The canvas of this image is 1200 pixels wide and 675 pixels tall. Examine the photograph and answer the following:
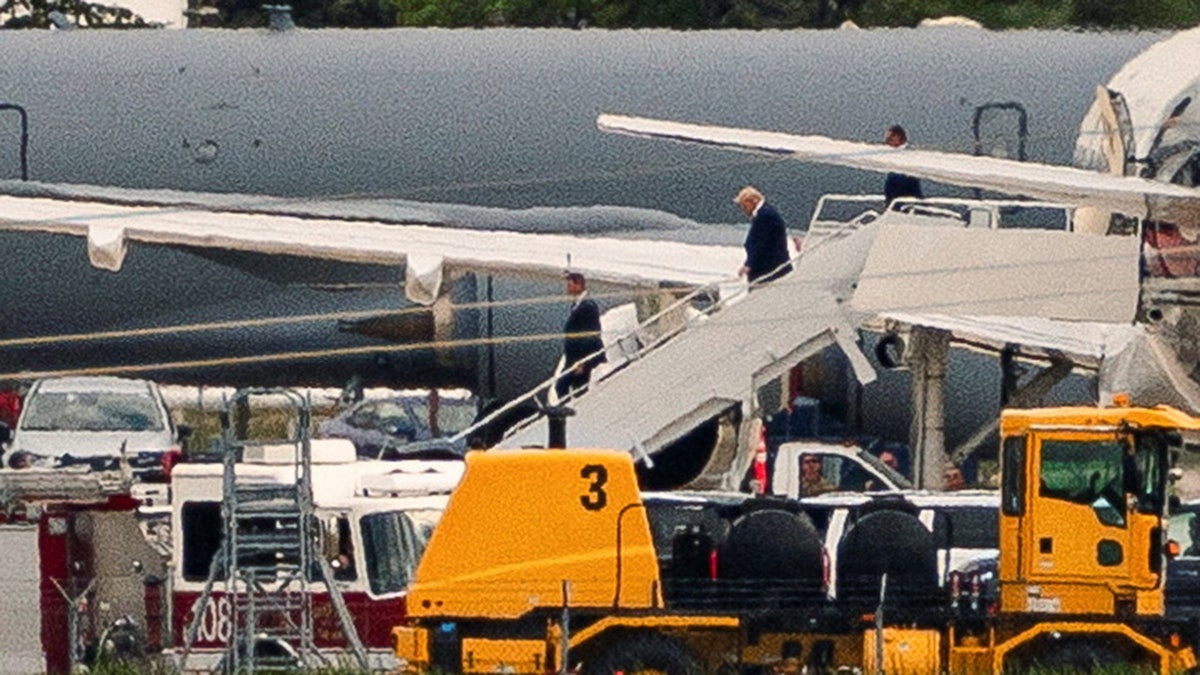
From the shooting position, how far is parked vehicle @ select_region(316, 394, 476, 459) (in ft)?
136

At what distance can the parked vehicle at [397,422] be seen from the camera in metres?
41.4

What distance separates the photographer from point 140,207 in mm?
34000

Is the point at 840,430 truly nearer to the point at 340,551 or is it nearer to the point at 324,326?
the point at 324,326

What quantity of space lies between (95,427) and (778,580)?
1737 centimetres

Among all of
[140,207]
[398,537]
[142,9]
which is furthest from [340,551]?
[142,9]

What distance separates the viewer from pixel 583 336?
1133 inches

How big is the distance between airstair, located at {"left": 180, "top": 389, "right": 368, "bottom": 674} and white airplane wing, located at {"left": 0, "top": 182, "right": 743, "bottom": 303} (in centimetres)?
587

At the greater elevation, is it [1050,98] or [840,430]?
[1050,98]

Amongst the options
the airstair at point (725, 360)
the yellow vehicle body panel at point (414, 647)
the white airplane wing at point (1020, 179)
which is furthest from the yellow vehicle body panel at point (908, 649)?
the airstair at point (725, 360)

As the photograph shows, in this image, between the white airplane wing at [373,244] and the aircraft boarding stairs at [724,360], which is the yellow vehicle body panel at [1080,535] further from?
the white airplane wing at [373,244]

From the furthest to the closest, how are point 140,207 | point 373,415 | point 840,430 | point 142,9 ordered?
1. point 142,9
2. point 373,415
3. point 840,430
4. point 140,207

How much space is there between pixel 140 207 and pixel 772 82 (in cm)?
665

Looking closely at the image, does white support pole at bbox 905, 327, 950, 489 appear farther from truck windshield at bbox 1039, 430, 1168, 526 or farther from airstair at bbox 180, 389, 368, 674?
truck windshield at bbox 1039, 430, 1168, 526

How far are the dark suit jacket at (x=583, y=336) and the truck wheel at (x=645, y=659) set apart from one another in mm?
8387
